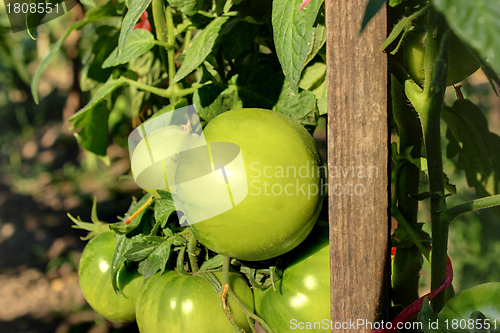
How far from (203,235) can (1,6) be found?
1495mm

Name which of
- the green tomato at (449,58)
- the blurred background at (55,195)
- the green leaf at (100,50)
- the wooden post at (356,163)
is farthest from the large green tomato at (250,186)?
the blurred background at (55,195)

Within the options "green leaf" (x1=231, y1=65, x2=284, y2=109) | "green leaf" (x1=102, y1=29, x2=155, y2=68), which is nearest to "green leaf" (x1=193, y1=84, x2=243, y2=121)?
"green leaf" (x1=231, y1=65, x2=284, y2=109)

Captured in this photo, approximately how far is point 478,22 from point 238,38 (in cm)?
41

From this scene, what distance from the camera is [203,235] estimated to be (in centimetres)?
40

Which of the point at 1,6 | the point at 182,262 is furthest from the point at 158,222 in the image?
the point at 1,6

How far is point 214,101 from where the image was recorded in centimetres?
53

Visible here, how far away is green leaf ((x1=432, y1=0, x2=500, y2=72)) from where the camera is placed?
6.9 inches

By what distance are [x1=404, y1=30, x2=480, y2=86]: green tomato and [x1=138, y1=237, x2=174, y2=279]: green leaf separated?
0.37m

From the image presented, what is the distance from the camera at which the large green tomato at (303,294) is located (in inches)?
17.0

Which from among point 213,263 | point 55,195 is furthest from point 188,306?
point 55,195

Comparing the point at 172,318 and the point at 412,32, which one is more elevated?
the point at 412,32

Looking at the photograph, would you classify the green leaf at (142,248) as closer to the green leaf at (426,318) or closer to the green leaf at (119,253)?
the green leaf at (119,253)

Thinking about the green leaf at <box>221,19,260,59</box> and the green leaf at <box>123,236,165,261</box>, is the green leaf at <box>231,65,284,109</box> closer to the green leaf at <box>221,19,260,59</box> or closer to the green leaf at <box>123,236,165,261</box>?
the green leaf at <box>221,19,260,59</box>

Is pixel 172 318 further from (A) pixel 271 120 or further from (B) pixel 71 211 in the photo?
(B) pixel 71 211
